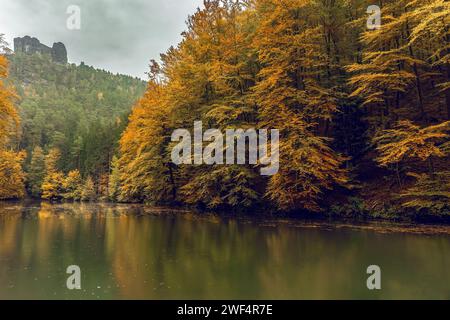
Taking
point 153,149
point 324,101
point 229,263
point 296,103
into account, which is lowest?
point 229,263

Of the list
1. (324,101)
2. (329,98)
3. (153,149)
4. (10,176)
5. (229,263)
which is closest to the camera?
(229,263)

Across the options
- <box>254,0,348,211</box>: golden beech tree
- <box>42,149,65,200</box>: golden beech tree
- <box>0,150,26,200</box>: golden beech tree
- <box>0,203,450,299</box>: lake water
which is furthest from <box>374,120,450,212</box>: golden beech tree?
<box>42,149,65,200</box>: golden beech tree

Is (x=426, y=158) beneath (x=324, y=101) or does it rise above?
beneath

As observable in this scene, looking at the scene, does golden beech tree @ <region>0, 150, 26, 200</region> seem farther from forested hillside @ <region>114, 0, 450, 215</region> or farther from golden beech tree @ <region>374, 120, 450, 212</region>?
golden beech tree @ <region>374, 120, 450, 212</region>

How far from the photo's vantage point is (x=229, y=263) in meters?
8.69

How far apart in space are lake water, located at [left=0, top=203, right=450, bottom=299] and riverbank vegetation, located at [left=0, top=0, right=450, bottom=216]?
3.77 meters

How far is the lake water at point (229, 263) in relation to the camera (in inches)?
251

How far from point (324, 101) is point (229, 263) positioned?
12269 mm

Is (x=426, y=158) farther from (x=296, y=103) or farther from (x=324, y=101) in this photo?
(x=296, y=103)

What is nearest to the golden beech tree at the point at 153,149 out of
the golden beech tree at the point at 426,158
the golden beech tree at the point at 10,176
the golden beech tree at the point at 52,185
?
the golden beech tree at the point at 426,158

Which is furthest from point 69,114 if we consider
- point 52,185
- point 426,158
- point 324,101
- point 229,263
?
point 229,263

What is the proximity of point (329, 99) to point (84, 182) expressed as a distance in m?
47.5
